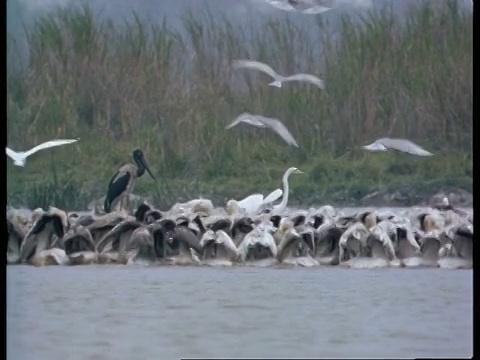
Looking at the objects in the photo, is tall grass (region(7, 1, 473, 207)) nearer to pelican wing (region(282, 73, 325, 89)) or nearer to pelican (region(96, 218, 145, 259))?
pelican wing (region(282, 73, 325, 89))

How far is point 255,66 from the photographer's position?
530 cm

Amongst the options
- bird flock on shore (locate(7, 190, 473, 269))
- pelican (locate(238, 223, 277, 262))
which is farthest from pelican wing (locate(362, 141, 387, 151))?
pelican (locate(238, 223, 277, 262))

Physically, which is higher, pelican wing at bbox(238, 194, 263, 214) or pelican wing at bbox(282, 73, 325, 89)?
pelican wing at bbox(282, 73, 325, 89)

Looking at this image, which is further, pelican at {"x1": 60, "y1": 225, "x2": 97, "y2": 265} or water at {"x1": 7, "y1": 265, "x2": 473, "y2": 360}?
pelican at {"x1": 60, "y1": 225, "x2": 97, "y2": 265}

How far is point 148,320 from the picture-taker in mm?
5105

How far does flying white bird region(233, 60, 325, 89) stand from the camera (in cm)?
529

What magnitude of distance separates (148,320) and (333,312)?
736mm

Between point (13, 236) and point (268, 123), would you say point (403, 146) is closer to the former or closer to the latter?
point (268, 123)

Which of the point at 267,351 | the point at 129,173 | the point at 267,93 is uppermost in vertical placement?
the point at 267,93

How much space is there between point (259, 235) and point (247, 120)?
478 mm

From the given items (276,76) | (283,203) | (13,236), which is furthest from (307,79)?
(13,236)

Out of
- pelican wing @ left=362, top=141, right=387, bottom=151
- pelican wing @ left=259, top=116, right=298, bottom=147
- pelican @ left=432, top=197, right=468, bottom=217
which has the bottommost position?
pelican @ left=432, top=197, right=468, bottom=217
